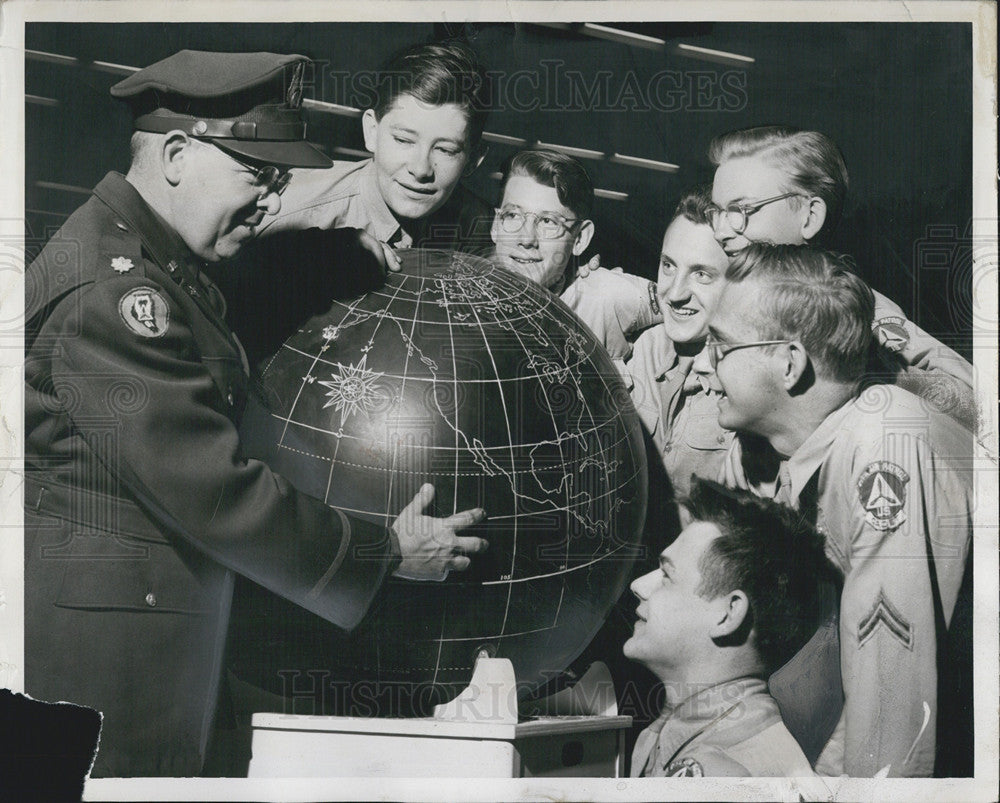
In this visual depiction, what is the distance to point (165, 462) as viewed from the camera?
4.59 m

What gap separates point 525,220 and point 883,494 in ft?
5.60

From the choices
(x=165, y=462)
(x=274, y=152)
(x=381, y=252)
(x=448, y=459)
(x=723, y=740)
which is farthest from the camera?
(x=723, y=740)

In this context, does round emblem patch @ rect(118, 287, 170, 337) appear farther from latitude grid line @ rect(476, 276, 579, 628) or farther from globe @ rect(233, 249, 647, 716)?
latitude grid line @ rect(476, 276, 579, 628)

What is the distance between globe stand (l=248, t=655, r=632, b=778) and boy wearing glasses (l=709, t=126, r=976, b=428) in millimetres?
1683

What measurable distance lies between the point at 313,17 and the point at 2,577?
240cm

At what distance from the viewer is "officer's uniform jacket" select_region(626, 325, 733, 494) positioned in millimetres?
5152

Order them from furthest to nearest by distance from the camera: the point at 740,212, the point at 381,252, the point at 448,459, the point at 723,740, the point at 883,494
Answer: the point at 740,212 → the point at 883,494 → the point at 723,740 → the point at 381,252 → the point at 448,459

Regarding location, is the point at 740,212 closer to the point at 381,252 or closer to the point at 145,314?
the point at 381,252

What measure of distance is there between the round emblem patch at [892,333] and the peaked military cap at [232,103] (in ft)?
7.17

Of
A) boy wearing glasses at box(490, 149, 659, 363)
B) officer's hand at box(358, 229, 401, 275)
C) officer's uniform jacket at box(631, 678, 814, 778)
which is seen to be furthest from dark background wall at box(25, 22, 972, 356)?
officer's uniform jacket at box(631, 678, 814, 778)

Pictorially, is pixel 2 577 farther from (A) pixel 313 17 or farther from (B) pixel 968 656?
(B) pixel 968 656

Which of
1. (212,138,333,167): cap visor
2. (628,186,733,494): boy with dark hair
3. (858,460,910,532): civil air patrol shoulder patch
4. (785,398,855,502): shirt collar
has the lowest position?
(858,460,910,532): civil air patrol shoulder patch

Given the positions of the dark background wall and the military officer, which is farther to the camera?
the dark background wall

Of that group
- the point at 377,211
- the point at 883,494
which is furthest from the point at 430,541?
the point at 883,494
